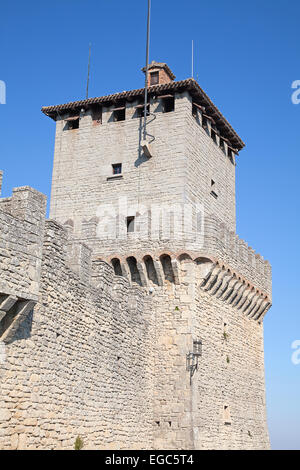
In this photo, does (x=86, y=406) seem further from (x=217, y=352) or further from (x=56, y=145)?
(x=56, y=145)

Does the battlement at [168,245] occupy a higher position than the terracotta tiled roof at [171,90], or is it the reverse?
the terracotta tiled roof at [171,90]

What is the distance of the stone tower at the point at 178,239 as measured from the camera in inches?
704

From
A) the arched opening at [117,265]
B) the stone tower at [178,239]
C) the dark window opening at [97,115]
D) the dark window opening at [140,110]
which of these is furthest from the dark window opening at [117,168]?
the arched opening at [117,265]

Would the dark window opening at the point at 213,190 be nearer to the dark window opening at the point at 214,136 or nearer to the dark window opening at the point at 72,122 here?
the dark window opening at the point at 214,136

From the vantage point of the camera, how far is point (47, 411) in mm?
11883

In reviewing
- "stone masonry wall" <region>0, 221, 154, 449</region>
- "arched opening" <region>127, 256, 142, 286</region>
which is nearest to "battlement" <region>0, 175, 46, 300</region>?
"stone masonry wall" <region>0, 221, 154, 449</region>

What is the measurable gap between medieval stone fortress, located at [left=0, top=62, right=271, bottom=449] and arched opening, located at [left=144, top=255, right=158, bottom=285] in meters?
0.04

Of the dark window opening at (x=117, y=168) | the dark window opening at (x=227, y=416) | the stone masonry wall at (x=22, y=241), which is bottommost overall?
the dark window opening at (x=227, y=416)

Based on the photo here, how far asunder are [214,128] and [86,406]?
12.8 metres

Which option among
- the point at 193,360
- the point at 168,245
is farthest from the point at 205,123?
the point at 193,360

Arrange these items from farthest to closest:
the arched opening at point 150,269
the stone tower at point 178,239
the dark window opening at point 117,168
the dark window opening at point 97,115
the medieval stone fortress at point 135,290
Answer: the dark window opening at point 97,115, the dark window opening at point 117,168, the arched opening at point 150,269, the stone tower at point 178,239, the medieval stone fortress at point 135,290

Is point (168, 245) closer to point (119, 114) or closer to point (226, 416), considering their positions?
point (226, 416)

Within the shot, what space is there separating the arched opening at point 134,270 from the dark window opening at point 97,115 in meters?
5.82
